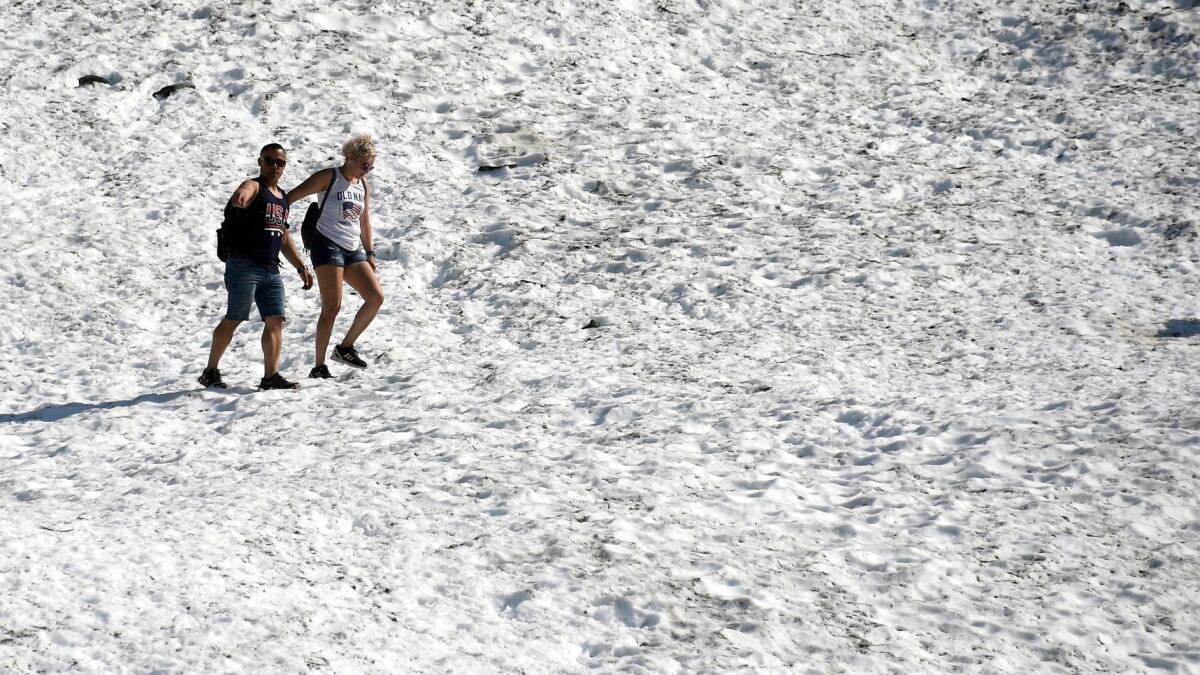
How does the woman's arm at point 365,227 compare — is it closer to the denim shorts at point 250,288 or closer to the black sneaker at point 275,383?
the denim shorts at point 250,288

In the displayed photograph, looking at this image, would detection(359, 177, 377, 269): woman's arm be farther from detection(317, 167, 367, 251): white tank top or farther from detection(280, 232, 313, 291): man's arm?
detection(280, 232, 313, 291): man's arm

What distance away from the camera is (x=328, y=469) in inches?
306

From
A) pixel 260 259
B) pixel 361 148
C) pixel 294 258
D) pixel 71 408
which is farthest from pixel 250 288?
pixel 71 408

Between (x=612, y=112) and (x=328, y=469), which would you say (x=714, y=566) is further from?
(x=612, y=112)

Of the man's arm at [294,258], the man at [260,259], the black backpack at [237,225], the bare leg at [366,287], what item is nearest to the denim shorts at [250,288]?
the man at [260,259]

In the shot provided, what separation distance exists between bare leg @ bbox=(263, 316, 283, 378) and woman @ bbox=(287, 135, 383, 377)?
407 millimetres

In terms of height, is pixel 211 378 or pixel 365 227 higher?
pixel 365 227

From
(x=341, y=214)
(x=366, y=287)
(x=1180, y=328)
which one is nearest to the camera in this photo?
(x=341, y=214)

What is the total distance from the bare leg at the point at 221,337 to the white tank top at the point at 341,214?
1074 mm

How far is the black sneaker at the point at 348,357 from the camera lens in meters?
9.62

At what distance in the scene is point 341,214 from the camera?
369 inches

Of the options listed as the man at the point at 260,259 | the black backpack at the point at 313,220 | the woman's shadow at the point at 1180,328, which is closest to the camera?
the man at the point at 260,259

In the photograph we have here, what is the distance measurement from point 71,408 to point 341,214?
8.89 ft

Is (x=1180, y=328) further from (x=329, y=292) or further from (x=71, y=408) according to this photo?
(x=71, y=408)
